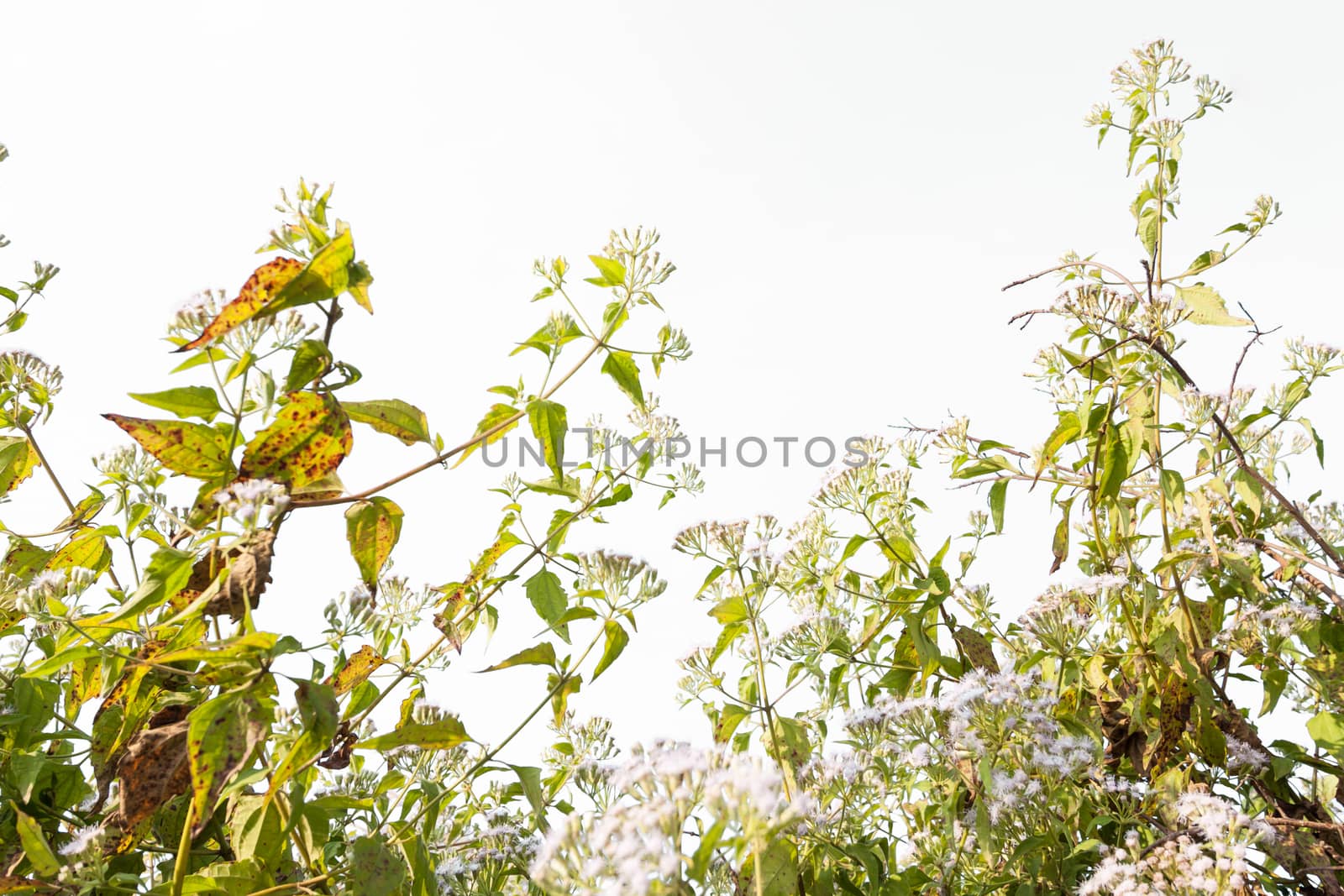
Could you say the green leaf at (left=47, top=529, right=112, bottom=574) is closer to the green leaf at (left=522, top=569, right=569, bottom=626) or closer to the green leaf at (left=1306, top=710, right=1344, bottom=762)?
the green leaf at (left=522, top=569, right=569, bottom=626)

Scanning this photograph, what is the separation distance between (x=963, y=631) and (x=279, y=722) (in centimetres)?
182

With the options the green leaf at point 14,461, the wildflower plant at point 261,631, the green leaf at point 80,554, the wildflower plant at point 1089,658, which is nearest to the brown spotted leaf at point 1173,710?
the wildflower plant at point 1089,658

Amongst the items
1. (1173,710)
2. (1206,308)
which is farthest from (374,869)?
(1206,308)

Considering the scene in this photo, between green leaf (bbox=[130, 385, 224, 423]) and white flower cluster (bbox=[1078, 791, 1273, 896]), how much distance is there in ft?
6.42

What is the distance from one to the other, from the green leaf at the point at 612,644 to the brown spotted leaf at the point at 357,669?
47 cm

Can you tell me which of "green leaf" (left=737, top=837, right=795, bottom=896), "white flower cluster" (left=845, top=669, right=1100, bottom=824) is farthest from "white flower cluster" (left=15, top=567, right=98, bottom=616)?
"white flower cluster" (left=845, top=669, right=1100, bottom=824)

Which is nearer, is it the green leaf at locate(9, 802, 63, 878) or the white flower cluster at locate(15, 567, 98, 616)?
the green leaf at locate(9, 802, 63, 878)

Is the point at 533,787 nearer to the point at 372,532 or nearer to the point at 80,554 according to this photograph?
the point at 372,532

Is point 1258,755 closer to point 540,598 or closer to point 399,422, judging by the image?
point 540,598

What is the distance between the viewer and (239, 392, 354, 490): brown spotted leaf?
1.71 metres

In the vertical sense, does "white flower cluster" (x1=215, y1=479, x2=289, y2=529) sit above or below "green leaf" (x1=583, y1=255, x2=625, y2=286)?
below

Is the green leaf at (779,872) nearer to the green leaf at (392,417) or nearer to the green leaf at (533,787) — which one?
the green leaf at (533,787)

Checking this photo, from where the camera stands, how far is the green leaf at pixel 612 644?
2273mm

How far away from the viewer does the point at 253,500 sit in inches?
64.4
